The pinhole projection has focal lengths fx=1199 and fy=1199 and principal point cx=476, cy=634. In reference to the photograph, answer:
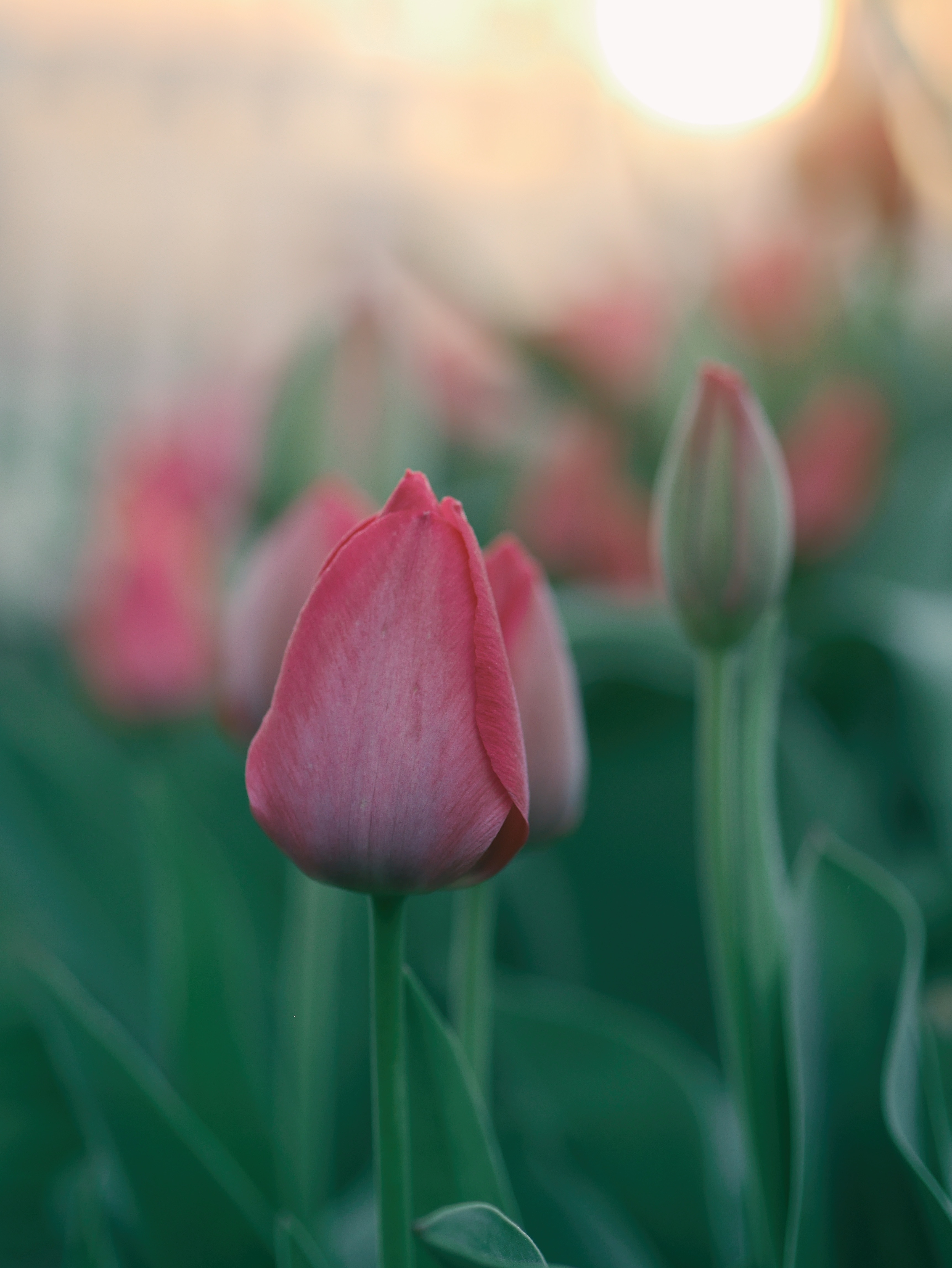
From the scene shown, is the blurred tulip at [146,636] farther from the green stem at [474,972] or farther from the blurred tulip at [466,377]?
the green stem at [474,972]

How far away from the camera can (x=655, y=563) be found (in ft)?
0.69

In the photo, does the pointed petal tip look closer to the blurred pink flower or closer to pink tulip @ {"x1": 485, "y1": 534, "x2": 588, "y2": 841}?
pink tulip @ {"x1": 485, "y1": 534, "x2": 588, "y2": 841}

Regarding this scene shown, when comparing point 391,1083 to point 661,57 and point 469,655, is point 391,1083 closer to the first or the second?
point 469,655

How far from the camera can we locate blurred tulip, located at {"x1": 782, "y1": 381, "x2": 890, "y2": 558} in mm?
465

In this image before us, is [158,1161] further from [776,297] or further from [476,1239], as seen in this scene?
[776,297]

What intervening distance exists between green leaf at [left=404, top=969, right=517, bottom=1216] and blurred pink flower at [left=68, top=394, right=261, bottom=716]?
10.9 inches

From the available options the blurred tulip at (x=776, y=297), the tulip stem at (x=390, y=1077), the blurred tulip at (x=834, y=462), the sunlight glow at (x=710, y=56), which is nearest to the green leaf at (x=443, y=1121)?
the tulip stem at (x=390, y=1077)

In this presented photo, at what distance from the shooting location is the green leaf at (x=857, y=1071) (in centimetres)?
19

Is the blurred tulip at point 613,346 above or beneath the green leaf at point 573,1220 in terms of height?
above

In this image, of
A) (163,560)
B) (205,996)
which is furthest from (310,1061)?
(163,560)

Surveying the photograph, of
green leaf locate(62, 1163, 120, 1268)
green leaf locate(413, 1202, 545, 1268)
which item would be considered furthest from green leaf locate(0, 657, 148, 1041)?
green leaf locate(413, 1202, 545, 1268)

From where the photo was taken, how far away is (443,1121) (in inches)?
6.8

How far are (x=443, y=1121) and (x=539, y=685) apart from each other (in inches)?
2.5

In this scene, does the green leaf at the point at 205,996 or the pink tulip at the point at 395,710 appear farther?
the green leaf at the point at 205,996
